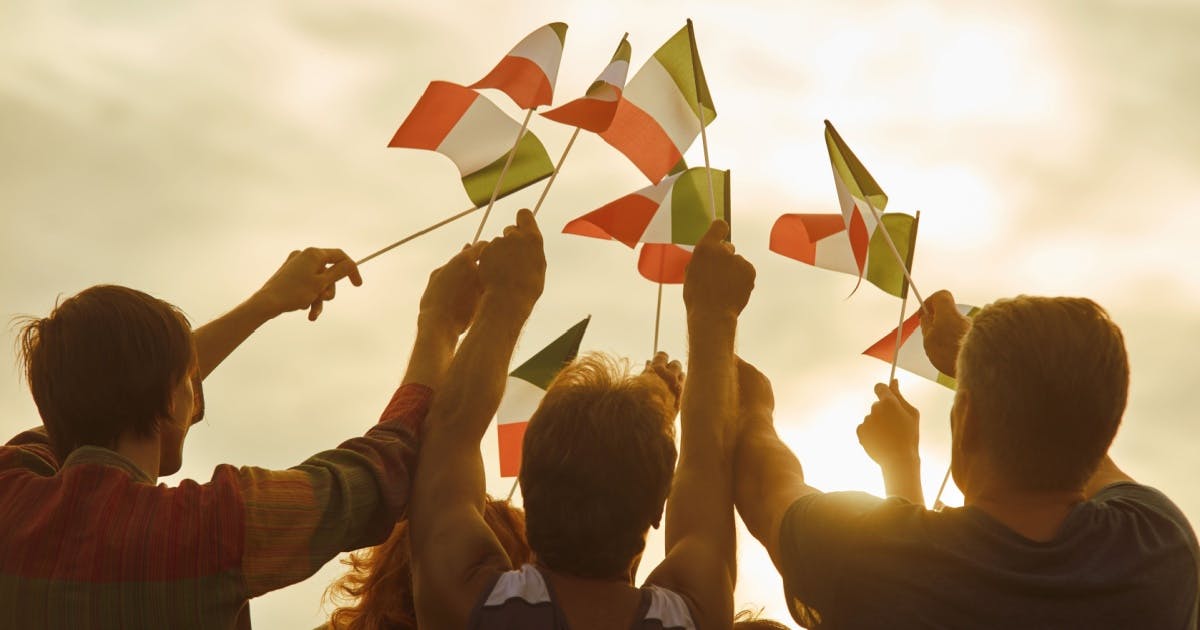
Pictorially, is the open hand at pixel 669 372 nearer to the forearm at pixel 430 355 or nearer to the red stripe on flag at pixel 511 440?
the forearm at pixel 430 355

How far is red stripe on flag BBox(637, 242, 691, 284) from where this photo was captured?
18.7 ft

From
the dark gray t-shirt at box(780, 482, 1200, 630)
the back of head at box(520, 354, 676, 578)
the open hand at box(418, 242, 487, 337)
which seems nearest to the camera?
the dark gray t-shirt at box(780, 482, 1200, 630)

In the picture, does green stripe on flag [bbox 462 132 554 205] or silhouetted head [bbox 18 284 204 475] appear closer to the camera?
silhouetted head [bbox 18 284 204 475]

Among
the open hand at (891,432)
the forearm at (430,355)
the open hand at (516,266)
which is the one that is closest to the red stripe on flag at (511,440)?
the forearm at (430,355)

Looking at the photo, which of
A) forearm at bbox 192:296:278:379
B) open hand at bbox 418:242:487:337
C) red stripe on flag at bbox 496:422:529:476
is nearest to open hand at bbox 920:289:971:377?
open hand at bbox 418:242:487:337

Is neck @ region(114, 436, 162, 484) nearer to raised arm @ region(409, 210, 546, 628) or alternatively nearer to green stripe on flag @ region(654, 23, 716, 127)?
raised arm @ region(409, 210, 546, 628)

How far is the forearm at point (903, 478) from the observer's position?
3738 millimetres

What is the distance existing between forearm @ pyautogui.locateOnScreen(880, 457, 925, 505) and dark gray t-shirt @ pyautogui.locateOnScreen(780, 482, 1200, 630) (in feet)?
1.66

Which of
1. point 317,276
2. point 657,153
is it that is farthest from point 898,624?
point 657,153

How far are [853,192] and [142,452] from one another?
2814 mm

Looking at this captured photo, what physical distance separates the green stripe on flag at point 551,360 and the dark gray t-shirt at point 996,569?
223 centimetres

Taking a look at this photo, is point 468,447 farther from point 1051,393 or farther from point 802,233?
point 802,233

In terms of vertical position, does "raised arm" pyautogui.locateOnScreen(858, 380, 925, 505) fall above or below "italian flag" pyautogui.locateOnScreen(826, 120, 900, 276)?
below

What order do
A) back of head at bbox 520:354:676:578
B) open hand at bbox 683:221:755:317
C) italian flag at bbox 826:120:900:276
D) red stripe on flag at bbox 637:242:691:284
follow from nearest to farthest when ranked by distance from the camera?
back of head at bbox 520:354:676:578
open hand at bbox 683:221:755:317
italian flag at bbox 826:120:900:276
red stripe on flag at bbox 637:242:691:284
